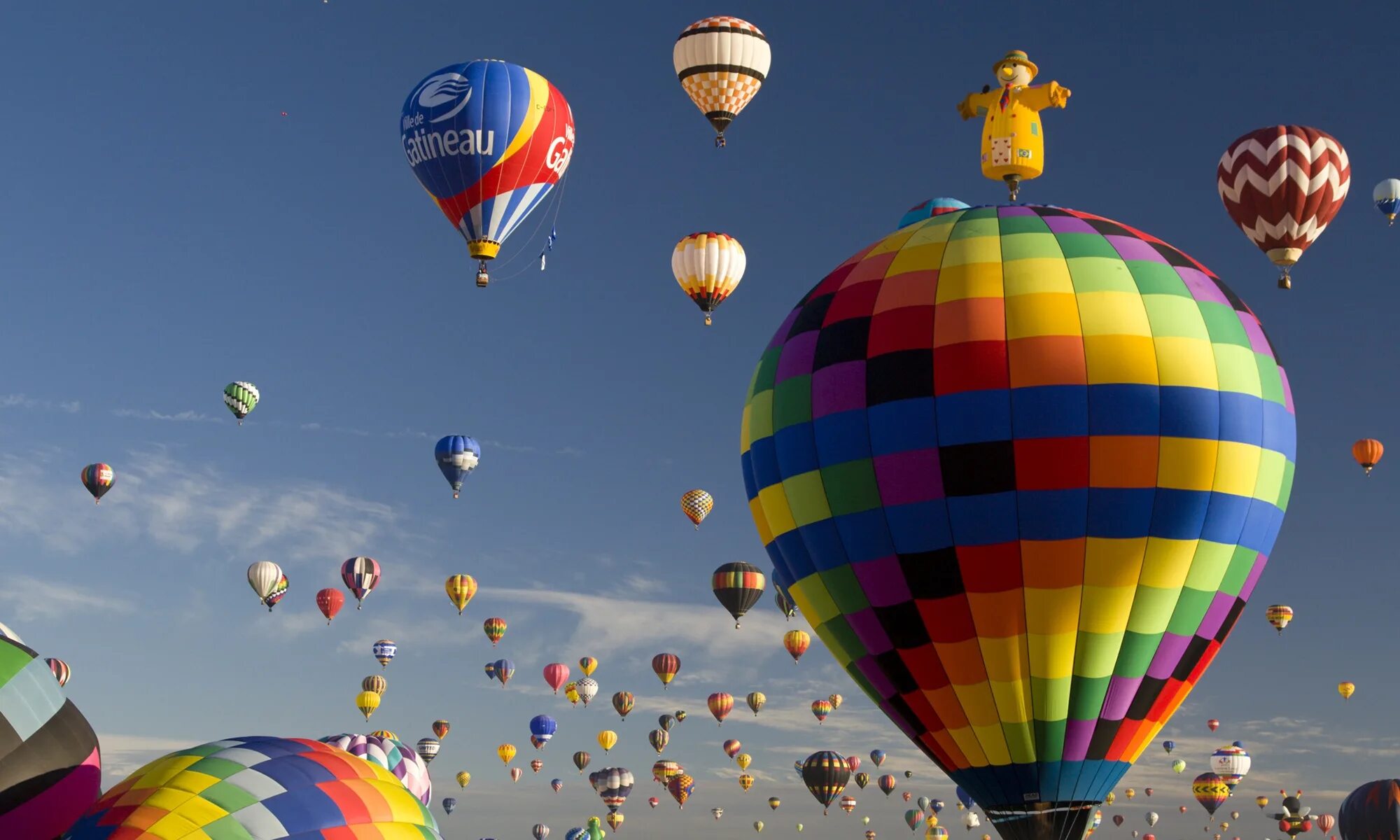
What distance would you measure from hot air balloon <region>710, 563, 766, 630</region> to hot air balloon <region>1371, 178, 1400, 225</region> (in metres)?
21.1

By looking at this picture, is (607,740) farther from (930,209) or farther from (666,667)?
(930,209)

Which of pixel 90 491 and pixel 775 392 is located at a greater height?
pixel 90 491

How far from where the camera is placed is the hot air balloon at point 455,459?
46406 mm

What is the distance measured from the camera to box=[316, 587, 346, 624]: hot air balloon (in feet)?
178

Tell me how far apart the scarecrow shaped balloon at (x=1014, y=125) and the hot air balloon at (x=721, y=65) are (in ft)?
41.9

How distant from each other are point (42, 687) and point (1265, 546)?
41.4 feet

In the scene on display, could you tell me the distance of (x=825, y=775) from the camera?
1890 inches

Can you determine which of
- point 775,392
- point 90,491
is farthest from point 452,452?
point 775,392

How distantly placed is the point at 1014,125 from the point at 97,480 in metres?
40.9

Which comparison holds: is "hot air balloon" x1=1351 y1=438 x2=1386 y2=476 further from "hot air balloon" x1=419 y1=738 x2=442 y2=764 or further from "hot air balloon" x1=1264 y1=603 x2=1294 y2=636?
"hot air balloon" x1=419 y1=738 x2=442 y2=764

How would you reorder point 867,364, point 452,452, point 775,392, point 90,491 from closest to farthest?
point 867,364, point 775,392, point 452,452, point 90,491

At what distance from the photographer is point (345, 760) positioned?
1280cm

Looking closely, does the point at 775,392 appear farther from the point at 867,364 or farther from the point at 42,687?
the point at 42,687

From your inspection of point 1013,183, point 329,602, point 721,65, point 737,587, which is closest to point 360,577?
point 329,602
